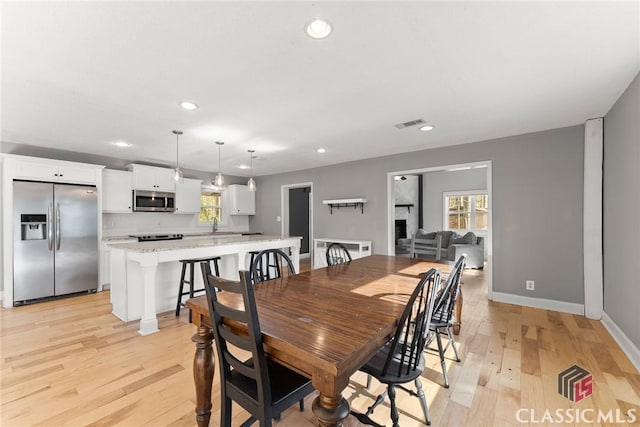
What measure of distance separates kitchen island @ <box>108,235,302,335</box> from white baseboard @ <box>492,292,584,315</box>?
347 centimetres

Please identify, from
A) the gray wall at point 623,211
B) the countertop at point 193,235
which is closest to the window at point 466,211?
the gray wall at point 623,211

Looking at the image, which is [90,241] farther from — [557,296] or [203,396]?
[557,296]

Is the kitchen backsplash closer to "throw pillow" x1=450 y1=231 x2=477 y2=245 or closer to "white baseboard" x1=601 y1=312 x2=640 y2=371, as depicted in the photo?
"throw pillow" x1=450 y1=231 x2=477 y2=245

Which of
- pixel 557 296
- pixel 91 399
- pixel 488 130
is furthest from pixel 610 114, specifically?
pixel 91 399

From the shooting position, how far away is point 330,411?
960 millimetres

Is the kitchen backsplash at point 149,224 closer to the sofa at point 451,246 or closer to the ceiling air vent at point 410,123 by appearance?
the sofa at point 451,246

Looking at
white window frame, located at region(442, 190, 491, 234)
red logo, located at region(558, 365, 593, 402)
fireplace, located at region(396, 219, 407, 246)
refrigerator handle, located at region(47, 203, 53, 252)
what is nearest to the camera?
red logo, located at region(558, 365, 593, 402)

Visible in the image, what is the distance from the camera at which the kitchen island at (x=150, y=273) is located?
2.88 m

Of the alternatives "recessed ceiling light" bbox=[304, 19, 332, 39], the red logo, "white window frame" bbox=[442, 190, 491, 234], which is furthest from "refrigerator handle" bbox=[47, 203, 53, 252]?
"white window frame" bbox=[442, 190, 491, 234]

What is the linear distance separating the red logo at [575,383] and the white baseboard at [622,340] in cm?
45

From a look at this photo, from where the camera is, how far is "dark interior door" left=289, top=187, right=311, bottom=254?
7.72 meters

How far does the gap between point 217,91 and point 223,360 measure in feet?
6.80

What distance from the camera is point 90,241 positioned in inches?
168

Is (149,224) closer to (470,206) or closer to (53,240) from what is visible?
(53,240)
